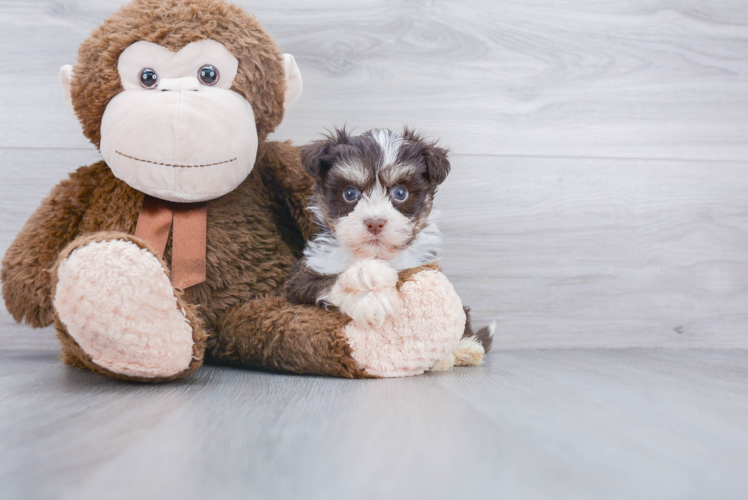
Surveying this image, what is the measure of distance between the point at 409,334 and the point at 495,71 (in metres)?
0.96

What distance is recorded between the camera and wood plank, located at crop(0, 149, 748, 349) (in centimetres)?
166

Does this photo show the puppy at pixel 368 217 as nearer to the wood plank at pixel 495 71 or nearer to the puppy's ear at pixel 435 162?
the puppy's ear at pixel 435 162

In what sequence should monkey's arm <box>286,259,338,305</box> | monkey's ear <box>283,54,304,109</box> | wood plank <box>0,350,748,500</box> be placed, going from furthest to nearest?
monkey's ear <box>283,54,304,109</box>
monkey's arm <box>286,259,338,305</box>
wood plank <box>0,350,748,500</box>

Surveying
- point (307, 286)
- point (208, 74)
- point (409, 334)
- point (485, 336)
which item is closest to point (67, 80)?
point (208, 74)

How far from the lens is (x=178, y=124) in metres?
1.08

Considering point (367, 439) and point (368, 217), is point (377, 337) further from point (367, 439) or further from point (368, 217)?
point (367, 439)

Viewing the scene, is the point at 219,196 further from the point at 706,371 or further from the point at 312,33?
the point at 706,371

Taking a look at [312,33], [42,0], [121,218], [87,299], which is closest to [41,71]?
[42,0]

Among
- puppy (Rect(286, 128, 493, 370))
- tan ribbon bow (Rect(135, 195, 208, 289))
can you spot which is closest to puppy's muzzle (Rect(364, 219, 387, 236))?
puppy (Rect(286, 128, 493, 370))

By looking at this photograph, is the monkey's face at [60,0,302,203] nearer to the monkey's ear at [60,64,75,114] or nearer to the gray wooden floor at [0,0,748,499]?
the monkey's ear at [60,64,75,114]

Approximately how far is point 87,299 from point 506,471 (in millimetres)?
688

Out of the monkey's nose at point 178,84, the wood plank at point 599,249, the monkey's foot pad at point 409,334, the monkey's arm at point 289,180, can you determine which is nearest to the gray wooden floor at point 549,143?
the wood plank at point 599,249

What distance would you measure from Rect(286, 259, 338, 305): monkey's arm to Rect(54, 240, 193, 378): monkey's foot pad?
264 millimetres

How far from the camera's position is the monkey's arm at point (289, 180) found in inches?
52.5
